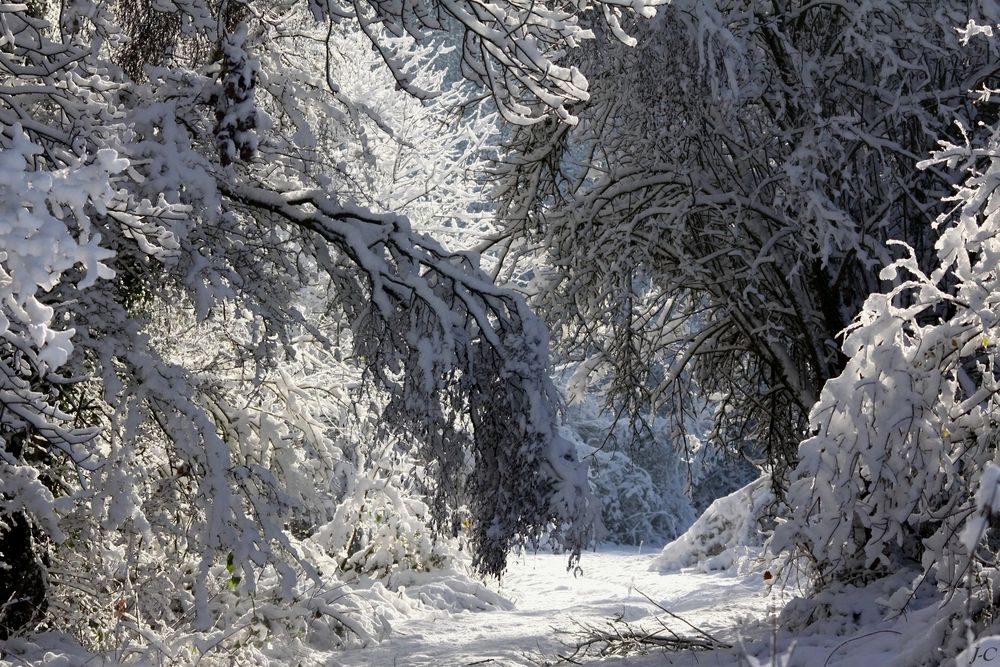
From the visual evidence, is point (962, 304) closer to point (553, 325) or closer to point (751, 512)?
point (553, 325)

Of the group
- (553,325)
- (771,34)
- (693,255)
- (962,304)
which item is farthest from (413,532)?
(962,304)

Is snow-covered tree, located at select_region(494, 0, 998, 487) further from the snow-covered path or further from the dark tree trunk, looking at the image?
the dark tree trunk

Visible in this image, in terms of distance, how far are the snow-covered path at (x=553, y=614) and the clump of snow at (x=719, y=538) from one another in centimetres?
39

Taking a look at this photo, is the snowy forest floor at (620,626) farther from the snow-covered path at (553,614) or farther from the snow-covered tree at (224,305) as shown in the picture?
the snow-covered tree at (224,305)

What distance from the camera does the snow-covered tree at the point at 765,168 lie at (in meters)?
6.98

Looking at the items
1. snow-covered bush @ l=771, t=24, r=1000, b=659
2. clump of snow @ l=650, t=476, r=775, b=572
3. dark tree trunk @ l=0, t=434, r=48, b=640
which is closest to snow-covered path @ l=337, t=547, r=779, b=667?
clump of snow @ l=650, t=476, r=775, b=572

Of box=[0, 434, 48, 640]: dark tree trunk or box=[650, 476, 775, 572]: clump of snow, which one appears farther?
box=[650, 476, 775, 572]: clump of snow

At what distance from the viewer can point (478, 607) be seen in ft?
34.7

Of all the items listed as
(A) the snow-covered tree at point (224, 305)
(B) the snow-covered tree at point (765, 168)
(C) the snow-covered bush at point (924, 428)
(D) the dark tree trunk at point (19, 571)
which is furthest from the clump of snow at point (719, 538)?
(D) the dark tree trunk at point (19, 571)

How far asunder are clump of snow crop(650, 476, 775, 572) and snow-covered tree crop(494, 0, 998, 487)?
16.1 ft

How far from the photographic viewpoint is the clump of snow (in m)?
14.0

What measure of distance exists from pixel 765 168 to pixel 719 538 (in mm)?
7898

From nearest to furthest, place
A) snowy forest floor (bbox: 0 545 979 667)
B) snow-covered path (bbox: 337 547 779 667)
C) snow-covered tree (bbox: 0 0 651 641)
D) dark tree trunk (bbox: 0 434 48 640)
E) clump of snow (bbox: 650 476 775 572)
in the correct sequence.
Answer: snowy forest floor (bbox: 0 545 979 667)
snow-covered tree (bbox: 0 0 651 641)
dark tree trunk (bbox: 0 434 48 640)
snow-covered path (bbox: 337 547 779 667)
clump of snow (bbox: 650 476 775 572)

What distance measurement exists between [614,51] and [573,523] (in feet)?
11.1
